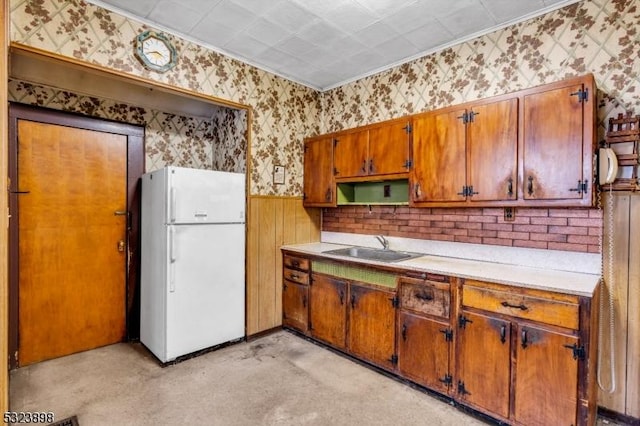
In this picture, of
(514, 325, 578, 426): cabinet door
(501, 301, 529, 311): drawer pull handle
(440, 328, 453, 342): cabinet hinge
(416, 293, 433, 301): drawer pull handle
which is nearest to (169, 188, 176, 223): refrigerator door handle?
(416, 293, 433, 301): drawer pull handle

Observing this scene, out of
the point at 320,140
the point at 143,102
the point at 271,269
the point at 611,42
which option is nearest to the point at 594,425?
the point at 611,42

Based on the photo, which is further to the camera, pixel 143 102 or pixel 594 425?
pixel 143 102

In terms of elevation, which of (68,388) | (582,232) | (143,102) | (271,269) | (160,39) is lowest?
(68,388)

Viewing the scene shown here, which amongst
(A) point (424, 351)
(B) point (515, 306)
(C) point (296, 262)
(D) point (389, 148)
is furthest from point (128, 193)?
(B) point (515, 306)

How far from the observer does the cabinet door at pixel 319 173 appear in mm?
3562

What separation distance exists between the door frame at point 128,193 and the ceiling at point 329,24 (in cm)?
114

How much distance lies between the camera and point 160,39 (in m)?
2.73

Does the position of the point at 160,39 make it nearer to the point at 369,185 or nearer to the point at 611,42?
the point at 369,185

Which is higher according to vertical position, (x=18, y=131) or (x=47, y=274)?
(x=18, y=131)

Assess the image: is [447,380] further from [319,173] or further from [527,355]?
[319,173]

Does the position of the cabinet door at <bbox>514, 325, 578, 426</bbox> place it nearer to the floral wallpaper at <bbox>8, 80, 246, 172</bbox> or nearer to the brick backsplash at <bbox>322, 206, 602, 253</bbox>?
the brick backsplash at <bbox>322, 206, 602, 253</bbox>

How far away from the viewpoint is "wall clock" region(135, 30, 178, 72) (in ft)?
8.62

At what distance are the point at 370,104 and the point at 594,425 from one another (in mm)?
3189

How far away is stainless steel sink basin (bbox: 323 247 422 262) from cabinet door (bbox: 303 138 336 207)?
0.54m
